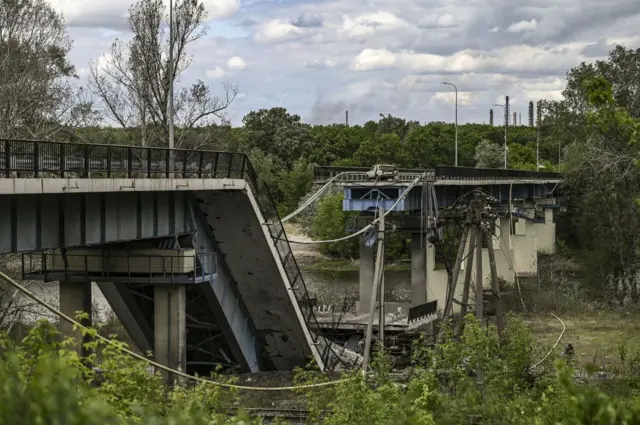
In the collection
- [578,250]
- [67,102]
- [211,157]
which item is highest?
[67,102]

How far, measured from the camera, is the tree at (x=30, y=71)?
1423 inches

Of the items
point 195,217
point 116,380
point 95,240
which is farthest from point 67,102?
point 116,380

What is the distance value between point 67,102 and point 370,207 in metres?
13.7

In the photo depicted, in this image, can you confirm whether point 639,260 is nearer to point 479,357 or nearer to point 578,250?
point 578,250

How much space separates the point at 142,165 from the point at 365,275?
27717 mm

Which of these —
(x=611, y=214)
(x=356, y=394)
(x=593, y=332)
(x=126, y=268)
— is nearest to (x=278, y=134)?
(x=611, y=214)

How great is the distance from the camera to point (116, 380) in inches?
496

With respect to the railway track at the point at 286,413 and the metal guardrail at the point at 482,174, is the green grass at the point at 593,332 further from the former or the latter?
the railway track at the point at 286,413

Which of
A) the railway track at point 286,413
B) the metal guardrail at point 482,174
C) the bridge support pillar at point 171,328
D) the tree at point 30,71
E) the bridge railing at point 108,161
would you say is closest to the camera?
the bridge railing at point 108,161

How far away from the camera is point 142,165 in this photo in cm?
2256

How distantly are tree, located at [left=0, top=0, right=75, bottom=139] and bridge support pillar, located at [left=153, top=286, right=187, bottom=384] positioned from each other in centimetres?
1208

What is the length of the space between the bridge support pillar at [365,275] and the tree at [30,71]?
1597 centimetres

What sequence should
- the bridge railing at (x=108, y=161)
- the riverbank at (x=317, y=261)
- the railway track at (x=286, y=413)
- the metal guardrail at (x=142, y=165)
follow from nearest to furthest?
the bridge railing at (x=108, y=161) < the metal guardrail at (x=142, y=165) < the railway track at (x=286, y=413) < the riverbank at (x=317, y=261)

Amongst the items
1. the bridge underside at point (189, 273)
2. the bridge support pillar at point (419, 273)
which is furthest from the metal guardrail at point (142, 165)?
the bridge support pillar at point (419, 273)
